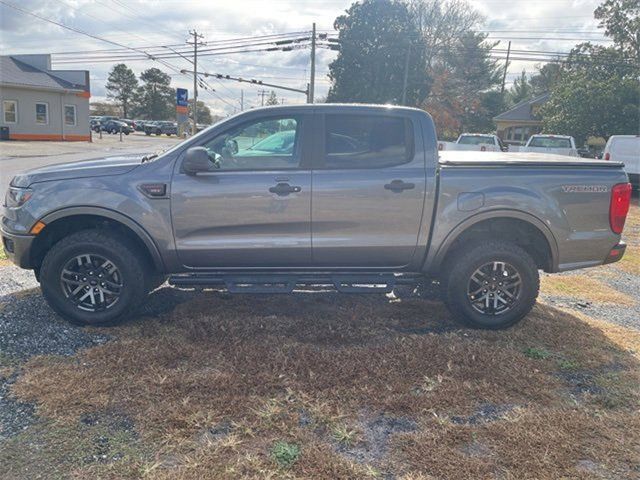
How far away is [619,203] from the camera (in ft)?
14.1

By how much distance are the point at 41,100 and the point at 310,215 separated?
3469 cm

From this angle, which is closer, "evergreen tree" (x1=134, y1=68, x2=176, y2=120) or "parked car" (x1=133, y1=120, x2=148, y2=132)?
"parked car" (x1=133, y1=120, x2=148, y2=132)

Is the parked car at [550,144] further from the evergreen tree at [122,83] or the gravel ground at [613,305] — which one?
the evergreen tree at [122,83]

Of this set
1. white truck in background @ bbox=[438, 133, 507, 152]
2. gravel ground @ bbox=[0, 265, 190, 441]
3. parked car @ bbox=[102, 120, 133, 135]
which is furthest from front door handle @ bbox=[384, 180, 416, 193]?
parked car @ bbox=[102, 120, 133, 135]

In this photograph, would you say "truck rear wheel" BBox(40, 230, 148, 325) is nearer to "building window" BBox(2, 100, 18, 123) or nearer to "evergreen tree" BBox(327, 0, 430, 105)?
"building window" BBox(2, 100, 18, 123)

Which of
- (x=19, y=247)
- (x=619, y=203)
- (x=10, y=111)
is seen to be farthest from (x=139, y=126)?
(x=619, y=203)

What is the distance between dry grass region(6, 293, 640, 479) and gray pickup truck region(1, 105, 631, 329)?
44 cm

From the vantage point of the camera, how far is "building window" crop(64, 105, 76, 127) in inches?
1336

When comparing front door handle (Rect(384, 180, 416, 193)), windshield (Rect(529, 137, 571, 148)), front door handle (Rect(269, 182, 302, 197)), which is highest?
windshield (Rect(529, 137, 571, 148))

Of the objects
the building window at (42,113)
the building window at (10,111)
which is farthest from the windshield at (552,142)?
the building window at (10,111)

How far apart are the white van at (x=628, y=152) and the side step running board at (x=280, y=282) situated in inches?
551

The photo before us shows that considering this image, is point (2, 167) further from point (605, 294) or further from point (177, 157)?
point (605, 294)

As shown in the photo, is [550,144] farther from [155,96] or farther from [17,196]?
[155,96]

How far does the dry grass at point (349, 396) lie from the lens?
8.73 ft
